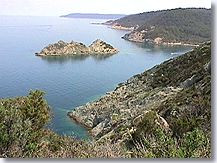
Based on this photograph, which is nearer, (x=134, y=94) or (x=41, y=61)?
(x=41, y=61)

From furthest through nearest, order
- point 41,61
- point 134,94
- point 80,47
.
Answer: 1. point 80,47
2. point 134,94
3. point 41,61

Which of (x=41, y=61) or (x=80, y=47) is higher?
(x=41, y=61)

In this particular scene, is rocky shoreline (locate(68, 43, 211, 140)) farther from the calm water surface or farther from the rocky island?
the rocky island

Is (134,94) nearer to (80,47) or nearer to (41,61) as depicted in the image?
(80,47)

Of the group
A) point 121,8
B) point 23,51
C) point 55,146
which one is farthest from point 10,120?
point 23,51

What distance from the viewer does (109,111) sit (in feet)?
38.1

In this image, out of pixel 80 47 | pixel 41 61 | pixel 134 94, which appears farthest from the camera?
pixel 80 47

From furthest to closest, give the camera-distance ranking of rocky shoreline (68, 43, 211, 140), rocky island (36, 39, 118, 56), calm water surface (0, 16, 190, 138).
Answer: rocky shoreline (68, 43, 211, 140) → rocky island (36, 39, 118, 56) → calm water surface (0, 16, 190, 138)

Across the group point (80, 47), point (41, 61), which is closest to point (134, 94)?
point (80, 47)

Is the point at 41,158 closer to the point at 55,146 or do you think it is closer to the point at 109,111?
the point at 55,146

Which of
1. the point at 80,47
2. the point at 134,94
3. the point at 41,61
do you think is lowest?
the point at 134,94

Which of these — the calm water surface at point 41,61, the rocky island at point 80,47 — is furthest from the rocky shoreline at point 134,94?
the rocky island at point 80,47

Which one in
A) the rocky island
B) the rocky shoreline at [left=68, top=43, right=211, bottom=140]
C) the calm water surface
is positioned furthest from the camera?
the rocky shoreline at [left=68, top=43, right=211, bottom=140]

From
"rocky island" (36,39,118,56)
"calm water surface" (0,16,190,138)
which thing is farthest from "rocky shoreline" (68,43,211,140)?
"rocky island" (36,39,118,56)
